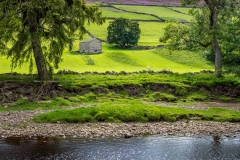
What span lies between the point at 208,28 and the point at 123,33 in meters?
41.0

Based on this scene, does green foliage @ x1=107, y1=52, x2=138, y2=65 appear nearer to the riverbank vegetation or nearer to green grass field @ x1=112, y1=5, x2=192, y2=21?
the riverbank vegetation

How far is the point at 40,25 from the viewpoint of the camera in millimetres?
38844

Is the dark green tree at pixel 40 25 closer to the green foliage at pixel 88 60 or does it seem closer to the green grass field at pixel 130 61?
the green grass field at pixel 130 61

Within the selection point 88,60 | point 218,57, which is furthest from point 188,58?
point 218,57

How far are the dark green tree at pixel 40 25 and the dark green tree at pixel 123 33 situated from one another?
44148mm

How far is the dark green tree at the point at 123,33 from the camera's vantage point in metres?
86.2

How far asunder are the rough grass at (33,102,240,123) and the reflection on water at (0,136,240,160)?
4.70m

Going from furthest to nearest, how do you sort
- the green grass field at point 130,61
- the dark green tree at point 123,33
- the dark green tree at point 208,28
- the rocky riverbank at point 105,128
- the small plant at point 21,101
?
the dark green tree at point 123,33, the green grass field at point 130,61, the dark green tree at point 208,28, the small plant at point 21,101, the rocky riverbank at point 105,128

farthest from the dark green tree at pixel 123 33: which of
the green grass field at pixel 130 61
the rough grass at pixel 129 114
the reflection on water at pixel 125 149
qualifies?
the reflection on water at pixel 125 149

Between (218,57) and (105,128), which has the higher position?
(218,57)

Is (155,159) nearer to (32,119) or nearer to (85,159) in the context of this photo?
(85,159)

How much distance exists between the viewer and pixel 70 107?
34.7m

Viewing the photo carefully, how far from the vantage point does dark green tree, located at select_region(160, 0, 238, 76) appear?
44125 millimetres

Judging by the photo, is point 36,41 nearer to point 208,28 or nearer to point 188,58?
point 208,28
